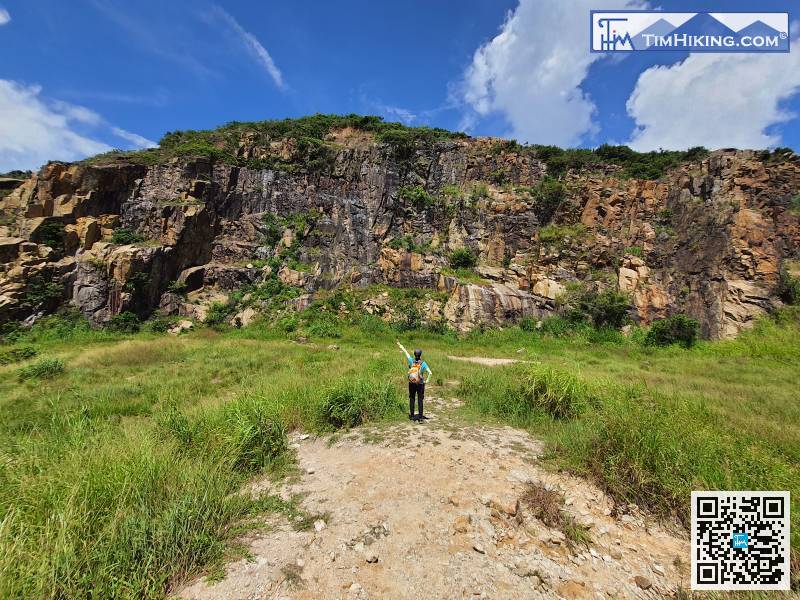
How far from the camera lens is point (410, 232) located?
29438mm

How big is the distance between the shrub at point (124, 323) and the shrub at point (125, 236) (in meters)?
6.03

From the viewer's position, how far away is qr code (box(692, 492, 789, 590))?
3.26m

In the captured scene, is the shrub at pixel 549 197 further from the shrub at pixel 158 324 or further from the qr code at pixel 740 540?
the shrub at pixel 158 324

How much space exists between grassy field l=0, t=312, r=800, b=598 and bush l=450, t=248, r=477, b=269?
1441 centimetres

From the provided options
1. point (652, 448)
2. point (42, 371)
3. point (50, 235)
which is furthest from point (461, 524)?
point (50, 235)

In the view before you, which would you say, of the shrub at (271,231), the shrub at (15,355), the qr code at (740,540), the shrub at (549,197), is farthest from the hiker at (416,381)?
the shrub at (549,197)

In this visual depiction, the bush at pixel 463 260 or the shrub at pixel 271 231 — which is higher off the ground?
the shrub at pixel 271 231

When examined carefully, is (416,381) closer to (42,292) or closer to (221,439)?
(221,439)

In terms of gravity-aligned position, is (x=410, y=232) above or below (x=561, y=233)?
above

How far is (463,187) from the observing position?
30.6 meters

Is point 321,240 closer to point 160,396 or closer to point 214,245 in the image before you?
point 214,245

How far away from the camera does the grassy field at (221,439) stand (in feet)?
10.2

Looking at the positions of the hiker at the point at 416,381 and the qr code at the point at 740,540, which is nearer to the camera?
the qr code at the point at 740,540

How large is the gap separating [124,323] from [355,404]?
23.5 metres
